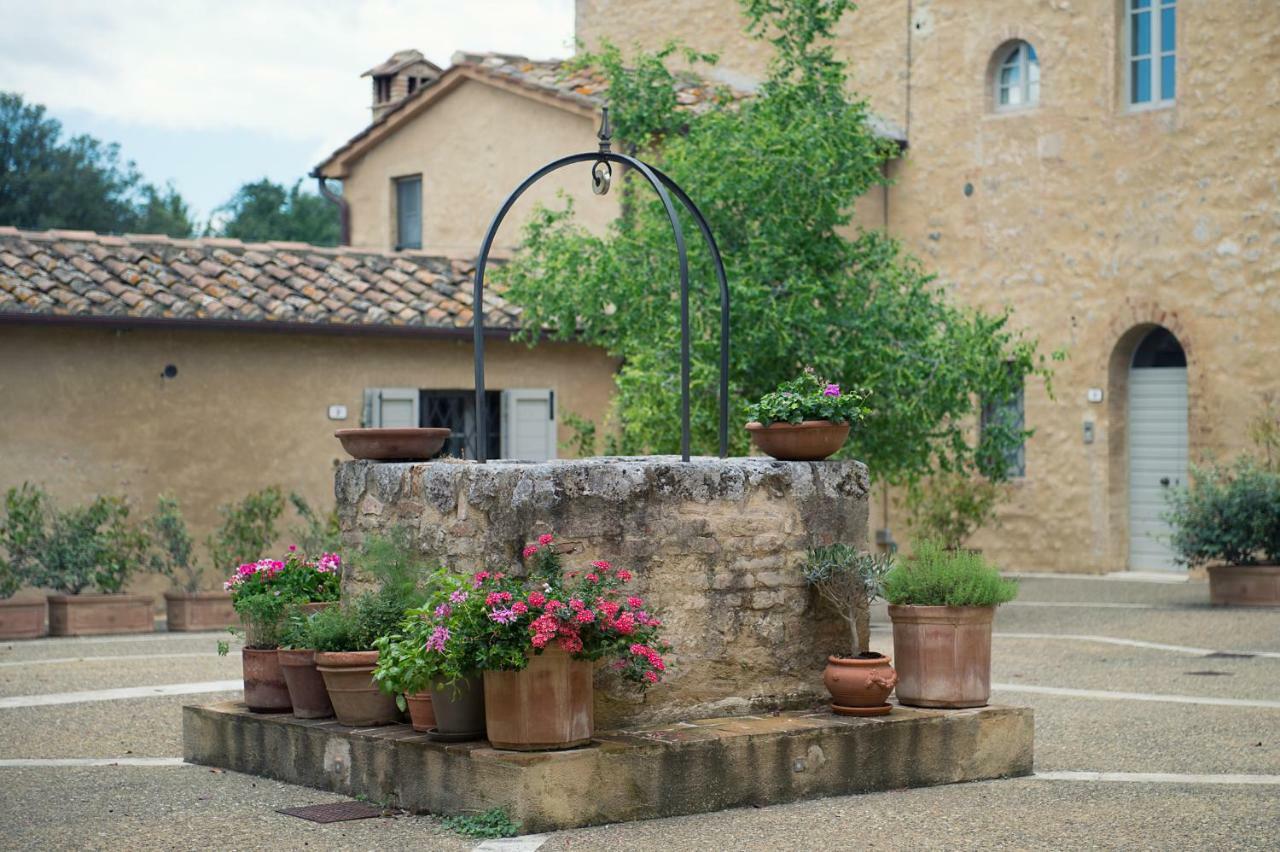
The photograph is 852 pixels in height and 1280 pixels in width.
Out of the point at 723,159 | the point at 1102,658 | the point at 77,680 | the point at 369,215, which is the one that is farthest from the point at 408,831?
the point at 369,215

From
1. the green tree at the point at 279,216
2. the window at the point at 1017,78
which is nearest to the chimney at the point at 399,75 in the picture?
the window at the point at 1017,78

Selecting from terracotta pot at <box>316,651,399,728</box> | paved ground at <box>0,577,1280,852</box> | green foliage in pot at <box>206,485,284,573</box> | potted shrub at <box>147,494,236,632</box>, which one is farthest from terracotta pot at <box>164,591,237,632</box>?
terracotta pot at <box>316,651,399,728</box>

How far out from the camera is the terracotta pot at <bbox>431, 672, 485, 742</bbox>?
647 centimetres

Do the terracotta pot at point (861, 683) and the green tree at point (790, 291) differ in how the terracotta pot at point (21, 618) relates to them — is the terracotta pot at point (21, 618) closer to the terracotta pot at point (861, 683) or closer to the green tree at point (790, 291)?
the green tree at point (790, 291)

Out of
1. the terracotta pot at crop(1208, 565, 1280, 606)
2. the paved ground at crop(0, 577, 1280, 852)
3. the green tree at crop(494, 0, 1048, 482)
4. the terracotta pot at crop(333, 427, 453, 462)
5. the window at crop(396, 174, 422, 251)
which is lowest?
the paved ground at crop(0, 577, 1280, 852)

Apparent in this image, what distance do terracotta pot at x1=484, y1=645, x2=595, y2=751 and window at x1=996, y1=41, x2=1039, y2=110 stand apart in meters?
13.1

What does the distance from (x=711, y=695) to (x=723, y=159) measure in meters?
6.52

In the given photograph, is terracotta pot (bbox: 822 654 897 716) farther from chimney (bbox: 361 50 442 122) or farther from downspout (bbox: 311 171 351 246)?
chimney (bbox: 361 50 442 122)

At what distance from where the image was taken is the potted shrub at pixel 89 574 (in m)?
13.0

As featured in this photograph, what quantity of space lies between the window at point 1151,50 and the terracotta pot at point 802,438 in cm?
1073

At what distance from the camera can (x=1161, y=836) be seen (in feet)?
19.6

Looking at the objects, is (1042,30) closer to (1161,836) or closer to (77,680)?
(77,680)

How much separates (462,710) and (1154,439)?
1218 centimetres

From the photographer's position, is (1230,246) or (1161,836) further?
(1230,246)
